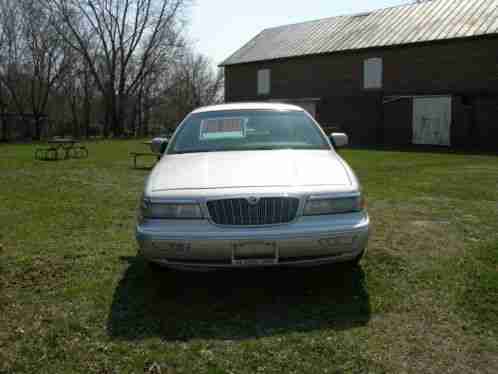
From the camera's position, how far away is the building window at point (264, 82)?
3428 cm

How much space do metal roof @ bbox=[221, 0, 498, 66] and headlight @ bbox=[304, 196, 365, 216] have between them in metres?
24.6

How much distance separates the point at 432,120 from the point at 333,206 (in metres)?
25.1

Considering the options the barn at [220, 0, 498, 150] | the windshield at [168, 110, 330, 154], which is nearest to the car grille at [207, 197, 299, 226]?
the windshield at [168, 110, 330, 154]

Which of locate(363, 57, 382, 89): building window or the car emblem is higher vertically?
locate(363, 57, 382, 89): building window

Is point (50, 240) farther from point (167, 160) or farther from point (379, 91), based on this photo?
point (379, 91)

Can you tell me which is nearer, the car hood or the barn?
the car hood

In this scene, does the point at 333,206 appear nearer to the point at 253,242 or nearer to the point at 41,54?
the point at 253,242

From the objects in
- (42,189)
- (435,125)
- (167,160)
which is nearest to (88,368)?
(167,160)

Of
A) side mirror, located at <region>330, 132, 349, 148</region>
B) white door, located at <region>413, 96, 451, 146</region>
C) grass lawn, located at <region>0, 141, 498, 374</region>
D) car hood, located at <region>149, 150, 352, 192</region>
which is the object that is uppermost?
white door, located at <region>413, 96, 451, 146</region>

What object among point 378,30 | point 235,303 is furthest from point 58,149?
point 378,30

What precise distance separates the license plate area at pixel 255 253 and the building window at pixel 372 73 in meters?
27.3

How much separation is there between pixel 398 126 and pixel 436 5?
7.77m

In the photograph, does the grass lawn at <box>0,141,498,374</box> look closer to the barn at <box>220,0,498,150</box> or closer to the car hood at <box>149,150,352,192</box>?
the car hood at <box>149,150,352,192</box>

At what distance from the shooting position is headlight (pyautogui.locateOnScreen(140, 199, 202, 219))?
3676 mm
